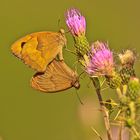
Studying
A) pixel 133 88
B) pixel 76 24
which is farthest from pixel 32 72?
pixel 133 88

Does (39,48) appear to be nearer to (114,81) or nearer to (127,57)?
(127,57)

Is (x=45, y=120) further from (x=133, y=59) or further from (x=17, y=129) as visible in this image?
(x=133, y=59)

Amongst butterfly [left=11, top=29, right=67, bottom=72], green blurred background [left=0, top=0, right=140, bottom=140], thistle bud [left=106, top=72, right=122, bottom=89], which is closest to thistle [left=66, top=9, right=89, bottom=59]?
butterfly [left=11, top=29, right=67, bottom=72]

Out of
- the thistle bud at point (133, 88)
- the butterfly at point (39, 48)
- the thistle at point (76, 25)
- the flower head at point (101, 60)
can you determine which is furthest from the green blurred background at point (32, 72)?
the thistle bud at point (133, 88)

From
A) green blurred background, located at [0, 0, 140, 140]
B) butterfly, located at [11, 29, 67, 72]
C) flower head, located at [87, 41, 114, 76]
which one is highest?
butterfly, located at [11, 29, 67, 72]

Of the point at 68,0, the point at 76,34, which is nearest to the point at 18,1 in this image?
the point at 68,0

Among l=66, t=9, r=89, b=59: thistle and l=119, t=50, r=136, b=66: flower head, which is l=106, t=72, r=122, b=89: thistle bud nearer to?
l=119, t=50, r=136, b=66: flower head

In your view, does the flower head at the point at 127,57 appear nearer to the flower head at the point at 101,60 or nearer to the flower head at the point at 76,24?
the flower head at the point at 101,60
